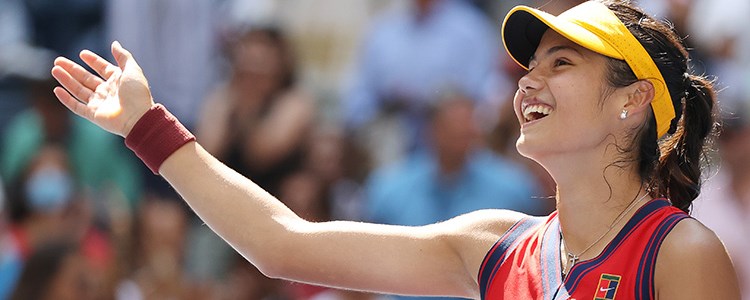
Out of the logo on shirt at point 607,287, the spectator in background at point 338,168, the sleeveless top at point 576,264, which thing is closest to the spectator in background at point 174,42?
the spectator in background at point 338,168

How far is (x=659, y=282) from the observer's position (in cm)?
254

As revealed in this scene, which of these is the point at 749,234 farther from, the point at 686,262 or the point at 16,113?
the point at 16,113

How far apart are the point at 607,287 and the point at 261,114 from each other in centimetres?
425

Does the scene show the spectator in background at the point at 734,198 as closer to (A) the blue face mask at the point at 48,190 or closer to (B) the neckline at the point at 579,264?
(B) the neckline at the point at 579,264

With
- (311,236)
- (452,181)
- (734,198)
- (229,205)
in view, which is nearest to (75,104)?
(229,205)

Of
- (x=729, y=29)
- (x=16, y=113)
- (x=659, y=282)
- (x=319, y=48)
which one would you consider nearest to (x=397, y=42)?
(x=319, y=48)

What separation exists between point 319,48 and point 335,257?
395 cm

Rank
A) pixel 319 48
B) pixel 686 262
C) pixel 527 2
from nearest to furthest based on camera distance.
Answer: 1. pixel 686 262
2. pixel 527 2
3. pixel 319 48

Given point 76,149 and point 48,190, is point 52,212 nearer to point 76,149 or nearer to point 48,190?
point 48,190

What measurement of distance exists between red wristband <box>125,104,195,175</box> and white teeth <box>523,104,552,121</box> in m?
0.81

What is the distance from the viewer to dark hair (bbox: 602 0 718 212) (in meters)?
2.77

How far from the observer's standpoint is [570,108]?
2.74 m

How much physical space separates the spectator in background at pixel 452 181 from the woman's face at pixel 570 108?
10.6 ft

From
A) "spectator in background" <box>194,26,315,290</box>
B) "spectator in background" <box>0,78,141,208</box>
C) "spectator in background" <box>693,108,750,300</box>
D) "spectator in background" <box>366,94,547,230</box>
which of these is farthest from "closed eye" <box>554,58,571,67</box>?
"spectator in background" <box>0,78,141,208</box>
